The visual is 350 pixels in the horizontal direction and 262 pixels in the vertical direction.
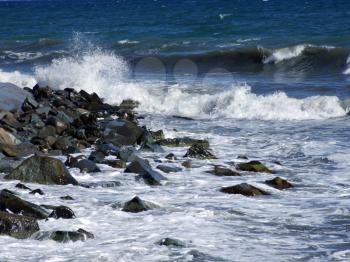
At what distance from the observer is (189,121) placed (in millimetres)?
16000

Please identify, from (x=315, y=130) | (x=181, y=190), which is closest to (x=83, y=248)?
(x=181, y=190)

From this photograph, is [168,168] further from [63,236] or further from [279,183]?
[63,236]

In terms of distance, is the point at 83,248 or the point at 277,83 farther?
the point at 277,83

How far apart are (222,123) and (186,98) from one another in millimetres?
3015

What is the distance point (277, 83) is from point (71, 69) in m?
5.86

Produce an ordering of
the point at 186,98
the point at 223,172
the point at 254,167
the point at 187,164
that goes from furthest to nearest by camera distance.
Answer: the point at 186,98 < the point at 187,164 < the point at 254,167 < the point at 223,172

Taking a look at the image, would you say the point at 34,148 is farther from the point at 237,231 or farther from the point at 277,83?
the point at 277,83

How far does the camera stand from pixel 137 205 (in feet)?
26.3

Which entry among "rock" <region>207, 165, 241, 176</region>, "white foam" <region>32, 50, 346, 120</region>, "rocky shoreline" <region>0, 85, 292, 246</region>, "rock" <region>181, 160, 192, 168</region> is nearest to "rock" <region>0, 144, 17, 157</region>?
"rocky shoreline" <region>0, 85, 292, 246</region>

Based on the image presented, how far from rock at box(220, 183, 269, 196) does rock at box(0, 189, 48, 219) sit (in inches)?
93.4

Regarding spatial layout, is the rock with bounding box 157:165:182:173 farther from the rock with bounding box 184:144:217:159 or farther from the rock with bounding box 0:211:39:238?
the rock with bounding box 0:211:39:238

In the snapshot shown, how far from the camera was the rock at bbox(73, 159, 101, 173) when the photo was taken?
33.1 feet

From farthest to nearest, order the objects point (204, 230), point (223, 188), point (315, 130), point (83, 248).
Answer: point (315, 130) → point (223, 188) → point (204, 230) → point (83, 248)

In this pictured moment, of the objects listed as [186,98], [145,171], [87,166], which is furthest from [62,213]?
[186,98]
